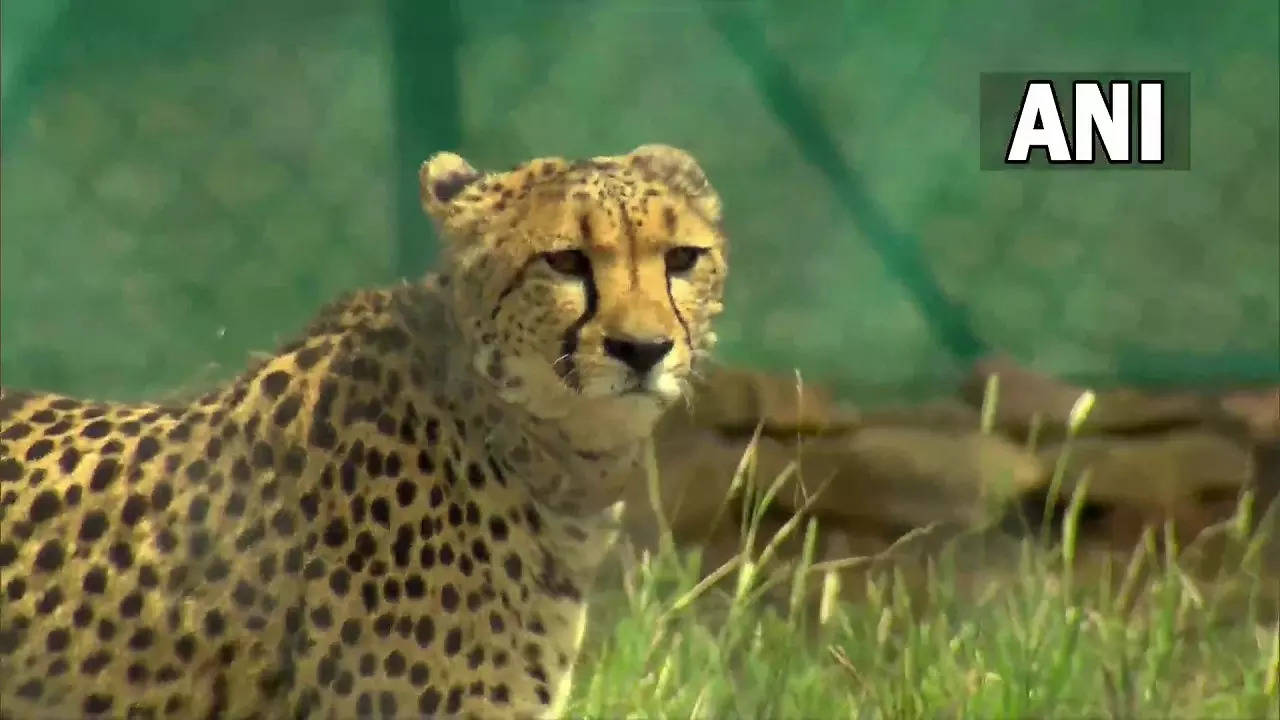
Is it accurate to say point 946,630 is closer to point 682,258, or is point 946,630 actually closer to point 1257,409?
point 1257,409

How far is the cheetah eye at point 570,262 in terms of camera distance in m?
1.21

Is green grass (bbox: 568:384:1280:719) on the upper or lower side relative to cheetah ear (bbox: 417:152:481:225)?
lower

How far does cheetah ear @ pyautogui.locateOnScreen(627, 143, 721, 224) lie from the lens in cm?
131

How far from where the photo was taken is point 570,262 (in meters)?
1.22

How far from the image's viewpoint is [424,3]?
4.56ft

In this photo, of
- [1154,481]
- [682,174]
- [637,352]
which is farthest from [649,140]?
[1154,481]

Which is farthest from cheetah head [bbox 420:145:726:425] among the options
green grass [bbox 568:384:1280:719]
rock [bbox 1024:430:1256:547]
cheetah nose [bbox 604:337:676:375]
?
rock [bbox 1024:430:1256:547]

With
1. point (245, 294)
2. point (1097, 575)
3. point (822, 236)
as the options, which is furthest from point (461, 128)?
point (1097, 575)

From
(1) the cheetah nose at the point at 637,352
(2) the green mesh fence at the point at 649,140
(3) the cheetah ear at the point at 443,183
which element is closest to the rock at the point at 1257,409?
(2) the green mesh fence at the point at 649,140

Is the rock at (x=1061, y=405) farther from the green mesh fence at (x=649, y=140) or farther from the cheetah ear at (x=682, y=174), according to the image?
the cheetah ear at (x=682, y=174)

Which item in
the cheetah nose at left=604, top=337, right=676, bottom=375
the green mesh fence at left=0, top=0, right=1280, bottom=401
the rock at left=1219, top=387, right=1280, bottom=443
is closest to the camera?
the cheetah nose at left=604, top=337, right=676, bottom=375

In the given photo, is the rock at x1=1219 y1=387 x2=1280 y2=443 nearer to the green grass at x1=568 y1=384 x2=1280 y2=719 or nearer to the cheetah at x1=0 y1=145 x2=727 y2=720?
the green grass at x1=568 y1=384 x2=1280 y2=719

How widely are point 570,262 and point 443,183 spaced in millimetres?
170

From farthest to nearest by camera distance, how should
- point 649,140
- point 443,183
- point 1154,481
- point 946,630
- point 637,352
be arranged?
point 1154,481 < point 946,630 < point 649,140 < point 443,183 < point 637,352
